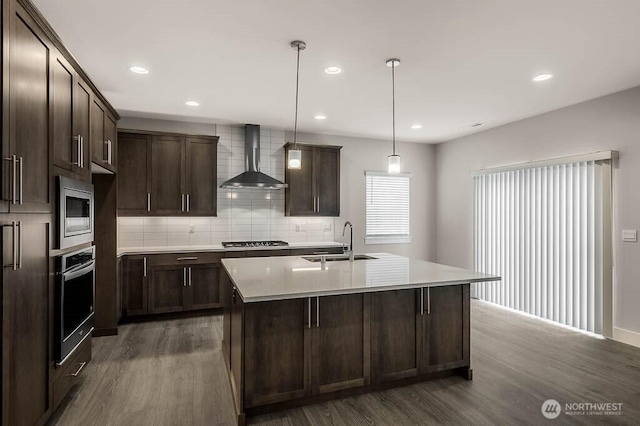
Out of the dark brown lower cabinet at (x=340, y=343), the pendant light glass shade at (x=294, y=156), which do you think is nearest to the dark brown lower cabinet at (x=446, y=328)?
the dark brown lower cabinet at (x=340, y=343)

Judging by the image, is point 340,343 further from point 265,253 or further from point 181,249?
point 181,249

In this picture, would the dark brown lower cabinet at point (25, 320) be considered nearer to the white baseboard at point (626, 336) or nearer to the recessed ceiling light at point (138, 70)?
the recessed ceiling light at point (138, 70)

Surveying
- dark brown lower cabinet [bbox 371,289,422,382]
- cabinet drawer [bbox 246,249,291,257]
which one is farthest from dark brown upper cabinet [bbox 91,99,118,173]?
dark brown lower cabinet [bbox 371,289,422,382]

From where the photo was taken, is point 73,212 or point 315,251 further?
point 315,251

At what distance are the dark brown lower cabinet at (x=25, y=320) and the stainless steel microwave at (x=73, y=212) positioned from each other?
0.19m

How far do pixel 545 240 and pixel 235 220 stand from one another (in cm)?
430

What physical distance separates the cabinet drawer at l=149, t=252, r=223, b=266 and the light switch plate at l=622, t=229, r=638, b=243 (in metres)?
4.66

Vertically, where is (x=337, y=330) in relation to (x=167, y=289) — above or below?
above

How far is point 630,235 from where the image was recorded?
3752 mm

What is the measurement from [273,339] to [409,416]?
1.05 m

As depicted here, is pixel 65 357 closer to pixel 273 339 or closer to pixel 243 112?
pixel 273 339

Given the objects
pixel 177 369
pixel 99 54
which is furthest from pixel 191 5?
pixel 177 369

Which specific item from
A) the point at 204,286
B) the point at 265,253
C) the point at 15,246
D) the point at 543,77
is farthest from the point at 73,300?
the point at 543,77

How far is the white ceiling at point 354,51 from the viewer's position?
7.73 feet
